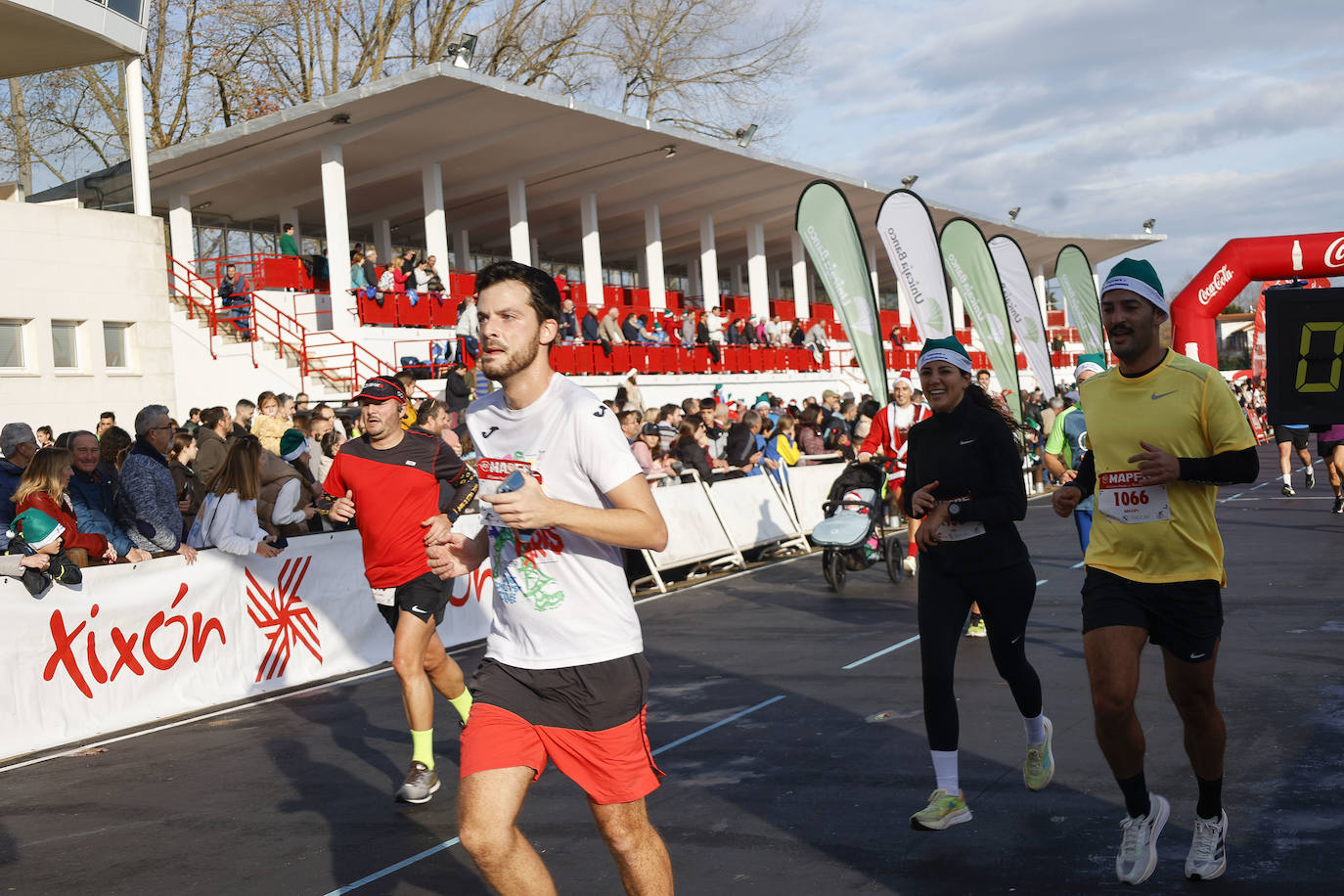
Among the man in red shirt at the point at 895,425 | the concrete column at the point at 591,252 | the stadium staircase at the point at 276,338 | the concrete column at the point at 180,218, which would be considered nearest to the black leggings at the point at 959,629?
the man in red shirt at the point at 895,425

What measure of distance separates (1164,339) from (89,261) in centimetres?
1822

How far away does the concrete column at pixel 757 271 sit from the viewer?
41656 mm

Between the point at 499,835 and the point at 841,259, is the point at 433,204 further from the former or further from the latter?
the point at 499,835

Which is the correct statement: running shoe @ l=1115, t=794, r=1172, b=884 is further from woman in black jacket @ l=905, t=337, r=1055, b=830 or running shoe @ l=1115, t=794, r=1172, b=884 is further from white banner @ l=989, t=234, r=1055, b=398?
white banner @ l=989, t=234, r=1055, b=398

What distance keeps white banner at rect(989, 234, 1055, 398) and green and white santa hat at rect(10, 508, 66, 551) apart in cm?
2003

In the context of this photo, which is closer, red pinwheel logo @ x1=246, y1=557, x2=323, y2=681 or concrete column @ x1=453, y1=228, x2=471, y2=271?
red pinwheel logo @ x1=246, y1=557, x2=323, y2=681

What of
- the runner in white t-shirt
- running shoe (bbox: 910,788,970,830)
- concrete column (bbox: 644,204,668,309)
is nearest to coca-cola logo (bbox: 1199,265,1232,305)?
running shoe (bbox: 910,788,970,830)

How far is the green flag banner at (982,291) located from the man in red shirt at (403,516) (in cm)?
1701

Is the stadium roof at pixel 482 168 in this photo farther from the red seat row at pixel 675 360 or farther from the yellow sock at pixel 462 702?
the yellow sock at pixel 462 702

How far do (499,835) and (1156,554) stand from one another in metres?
2.49

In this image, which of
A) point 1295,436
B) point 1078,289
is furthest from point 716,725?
point 1078,289

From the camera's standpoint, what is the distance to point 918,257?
19469 millimetres

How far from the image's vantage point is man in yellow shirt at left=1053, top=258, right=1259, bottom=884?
4.50 m

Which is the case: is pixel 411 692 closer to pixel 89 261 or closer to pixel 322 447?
pixel 322 447
